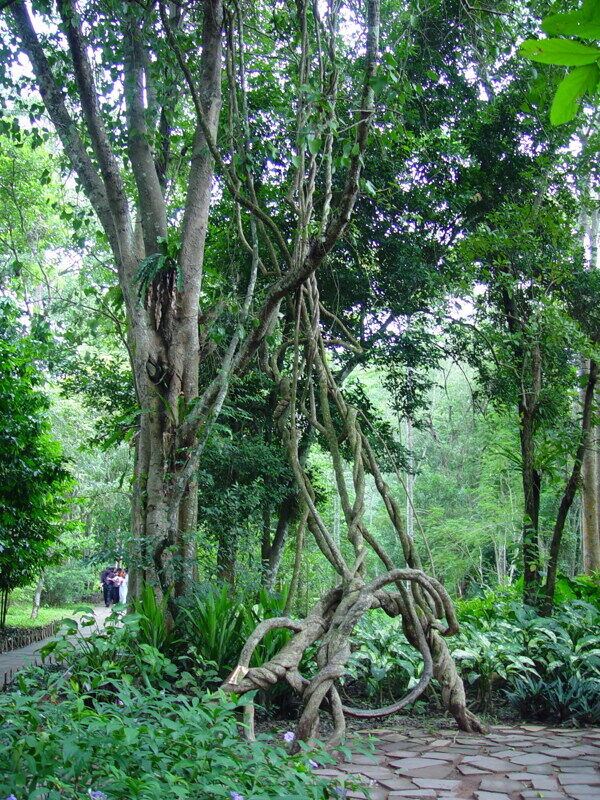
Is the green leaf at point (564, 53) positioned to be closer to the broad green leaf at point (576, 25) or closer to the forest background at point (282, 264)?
the broad green leaf at point (576, 25)

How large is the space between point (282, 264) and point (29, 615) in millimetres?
12060

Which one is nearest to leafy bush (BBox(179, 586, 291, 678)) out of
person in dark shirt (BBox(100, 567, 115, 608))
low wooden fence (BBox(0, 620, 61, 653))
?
low wooden fence (BBox(0, 620, 61, 653))

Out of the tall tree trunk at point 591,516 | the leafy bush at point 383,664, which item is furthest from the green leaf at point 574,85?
the tall tree trunk at point 591,516

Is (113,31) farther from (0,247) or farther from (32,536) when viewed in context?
(0,247)

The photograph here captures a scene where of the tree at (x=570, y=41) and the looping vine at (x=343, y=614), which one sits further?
the looping vine at (x=343, y=614)

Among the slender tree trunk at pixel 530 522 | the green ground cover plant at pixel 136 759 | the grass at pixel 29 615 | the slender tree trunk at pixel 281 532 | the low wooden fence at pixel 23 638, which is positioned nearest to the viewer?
the green ground cover plant at pixel 136 759

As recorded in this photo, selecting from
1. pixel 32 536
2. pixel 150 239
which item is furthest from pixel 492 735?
pixel 32 536

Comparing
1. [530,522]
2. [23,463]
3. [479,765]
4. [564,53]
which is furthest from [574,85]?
[23,463]

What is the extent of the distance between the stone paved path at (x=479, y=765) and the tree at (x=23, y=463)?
13.7 feet

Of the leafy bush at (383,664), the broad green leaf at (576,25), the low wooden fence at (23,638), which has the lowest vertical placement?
the low wooden fence at (23,638)

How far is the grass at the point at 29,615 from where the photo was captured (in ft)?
44.2

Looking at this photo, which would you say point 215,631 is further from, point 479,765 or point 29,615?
point 29,615

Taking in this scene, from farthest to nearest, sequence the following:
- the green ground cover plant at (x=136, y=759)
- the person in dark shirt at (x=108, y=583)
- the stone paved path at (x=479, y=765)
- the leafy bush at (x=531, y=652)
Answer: the person in dark shirt at (x=108, y=583)
the leafy bush at (x=531, y=652)
the stone paved path at (x=479, y=765)
the green ground cover plant at (x=136, y=759)

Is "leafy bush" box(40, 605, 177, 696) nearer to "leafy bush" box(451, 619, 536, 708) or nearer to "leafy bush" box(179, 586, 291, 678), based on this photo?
"leafy bush" box(179, 586, 291, 678)
